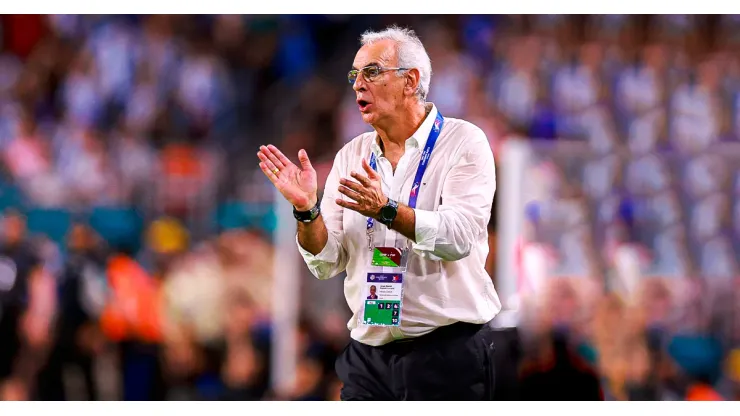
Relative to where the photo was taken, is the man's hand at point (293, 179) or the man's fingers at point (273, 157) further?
the man's fingers at point (273, 157)

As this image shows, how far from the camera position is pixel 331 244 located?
296 centimetres

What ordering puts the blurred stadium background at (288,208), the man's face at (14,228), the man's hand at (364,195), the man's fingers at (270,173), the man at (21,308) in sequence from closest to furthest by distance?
the man's hand at (364,195) < the man's fingers at (270,173) < the blurred stadium background at (288,208) < the man at (21,308) < the man's face at (14,228)

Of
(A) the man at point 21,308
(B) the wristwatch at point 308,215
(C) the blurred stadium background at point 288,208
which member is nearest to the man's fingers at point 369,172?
(B) the wristwatch at point 308,215

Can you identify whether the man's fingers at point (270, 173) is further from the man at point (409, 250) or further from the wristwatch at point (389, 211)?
the wristwatch at point (389, 211)

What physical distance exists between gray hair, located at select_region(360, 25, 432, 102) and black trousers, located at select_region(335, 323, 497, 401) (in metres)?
0.78

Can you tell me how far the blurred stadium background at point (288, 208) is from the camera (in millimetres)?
5629

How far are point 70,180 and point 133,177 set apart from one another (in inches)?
18.3

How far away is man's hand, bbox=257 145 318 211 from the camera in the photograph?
9.37ft

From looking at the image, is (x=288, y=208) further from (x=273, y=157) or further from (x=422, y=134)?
(x=422, y=134)

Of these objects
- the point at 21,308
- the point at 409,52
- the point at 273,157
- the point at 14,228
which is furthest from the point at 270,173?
the point at 14,228

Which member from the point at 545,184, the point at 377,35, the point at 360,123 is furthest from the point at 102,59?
the point at 377,35

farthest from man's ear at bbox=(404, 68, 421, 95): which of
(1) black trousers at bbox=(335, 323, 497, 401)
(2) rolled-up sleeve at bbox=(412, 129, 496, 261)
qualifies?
(1) black trousers at bbox=(335, 323, 497, 401)

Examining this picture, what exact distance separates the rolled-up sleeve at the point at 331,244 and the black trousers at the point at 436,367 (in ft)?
1.01

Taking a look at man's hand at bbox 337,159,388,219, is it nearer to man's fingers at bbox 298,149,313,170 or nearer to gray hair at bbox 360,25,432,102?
man's fingers at bbox 298,149,313,170
